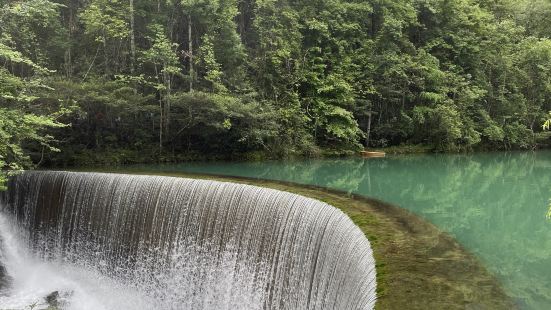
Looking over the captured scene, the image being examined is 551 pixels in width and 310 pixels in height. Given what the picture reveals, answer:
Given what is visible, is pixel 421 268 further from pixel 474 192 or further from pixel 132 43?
pixel 132 43

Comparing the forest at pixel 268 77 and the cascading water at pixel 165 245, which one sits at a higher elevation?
the forest at pixel 268 77

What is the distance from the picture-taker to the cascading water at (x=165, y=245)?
22.6ft

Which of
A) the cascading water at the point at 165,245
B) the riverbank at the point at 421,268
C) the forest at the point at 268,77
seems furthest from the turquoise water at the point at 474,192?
the cascading water at the point at 165,245

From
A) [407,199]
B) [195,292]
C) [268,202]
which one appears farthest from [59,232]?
[407,199]

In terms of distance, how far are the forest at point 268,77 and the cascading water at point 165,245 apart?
4.83ft

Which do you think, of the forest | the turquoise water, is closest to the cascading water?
the forest

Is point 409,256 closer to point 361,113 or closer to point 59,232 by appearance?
point 59,232

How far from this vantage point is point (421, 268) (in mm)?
5047

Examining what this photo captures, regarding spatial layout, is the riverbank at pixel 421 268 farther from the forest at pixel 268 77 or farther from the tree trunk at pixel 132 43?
the tree trunk at pixel 132 43

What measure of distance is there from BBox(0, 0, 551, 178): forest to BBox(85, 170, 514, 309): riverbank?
6743mm

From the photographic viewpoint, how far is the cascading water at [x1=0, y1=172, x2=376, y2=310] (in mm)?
6879

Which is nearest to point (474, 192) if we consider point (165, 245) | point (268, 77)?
point (165, 245)

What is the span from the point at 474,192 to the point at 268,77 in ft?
30.1

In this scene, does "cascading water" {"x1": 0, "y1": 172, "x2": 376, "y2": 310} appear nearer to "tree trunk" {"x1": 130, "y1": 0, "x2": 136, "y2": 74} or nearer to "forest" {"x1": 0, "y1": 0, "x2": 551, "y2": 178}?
"forest" {"x1": 0, "y1": 0, "x2": 551, "y2": 178}
